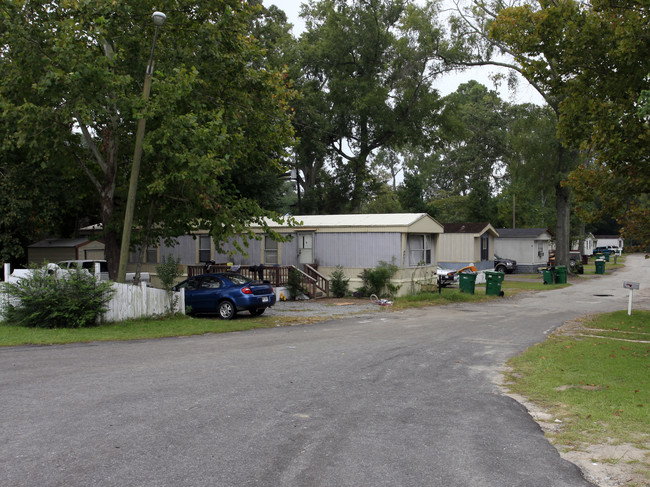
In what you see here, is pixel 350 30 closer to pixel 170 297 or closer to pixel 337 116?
pixel 337 116

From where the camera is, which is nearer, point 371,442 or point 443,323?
point 371,442

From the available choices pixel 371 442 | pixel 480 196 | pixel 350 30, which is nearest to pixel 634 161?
pixel 371 442

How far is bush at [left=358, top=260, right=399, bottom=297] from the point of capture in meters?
22.8

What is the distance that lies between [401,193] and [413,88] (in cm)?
886

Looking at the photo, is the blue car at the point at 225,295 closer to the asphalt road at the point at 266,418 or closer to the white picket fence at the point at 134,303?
the white picket fence at the point at 134,303

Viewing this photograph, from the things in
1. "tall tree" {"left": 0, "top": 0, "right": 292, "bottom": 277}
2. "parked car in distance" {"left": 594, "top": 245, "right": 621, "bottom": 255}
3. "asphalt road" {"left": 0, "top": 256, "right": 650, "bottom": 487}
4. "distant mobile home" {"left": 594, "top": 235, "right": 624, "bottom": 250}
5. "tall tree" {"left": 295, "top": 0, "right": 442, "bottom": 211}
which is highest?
"tall tree" {"left": 295, "top": 0, "right": 442, "bottom": 211}

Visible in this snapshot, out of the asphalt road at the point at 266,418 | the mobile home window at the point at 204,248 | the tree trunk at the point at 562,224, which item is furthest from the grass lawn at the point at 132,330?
the tree trunk at the point at 562,224

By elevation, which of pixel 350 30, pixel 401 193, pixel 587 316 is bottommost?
pixel 587 316

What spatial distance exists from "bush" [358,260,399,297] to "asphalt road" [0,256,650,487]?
1058 cm

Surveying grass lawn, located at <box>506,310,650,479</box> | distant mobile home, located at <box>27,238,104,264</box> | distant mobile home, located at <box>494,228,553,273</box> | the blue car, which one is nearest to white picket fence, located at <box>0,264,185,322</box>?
the blue car

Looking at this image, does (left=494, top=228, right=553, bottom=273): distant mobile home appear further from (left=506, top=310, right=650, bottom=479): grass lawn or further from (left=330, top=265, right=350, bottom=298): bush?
(left=506, top=310, right=650, bottom=479): grass lawn

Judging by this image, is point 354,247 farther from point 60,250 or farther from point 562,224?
point 562,224

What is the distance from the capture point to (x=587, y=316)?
18344mm

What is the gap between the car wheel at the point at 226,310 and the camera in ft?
54.7
